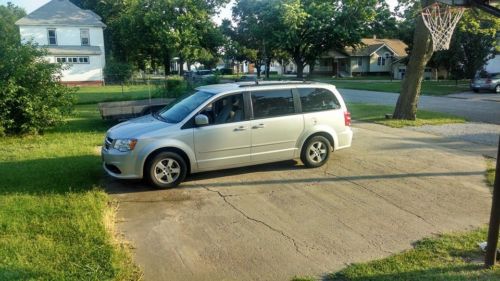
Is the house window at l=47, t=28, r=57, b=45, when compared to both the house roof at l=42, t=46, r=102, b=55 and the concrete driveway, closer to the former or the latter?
the house roof at l=42, t=46, r=102, b=55

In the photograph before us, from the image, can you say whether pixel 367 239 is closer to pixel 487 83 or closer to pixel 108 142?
pixel 108 142

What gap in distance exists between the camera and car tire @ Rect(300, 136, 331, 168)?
7977 mm

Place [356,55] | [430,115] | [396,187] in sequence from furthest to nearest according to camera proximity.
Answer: [356,55] < [430,115] < [396,187]

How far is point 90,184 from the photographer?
704 cm

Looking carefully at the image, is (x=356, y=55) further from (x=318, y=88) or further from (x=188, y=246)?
(x=188, y=246)

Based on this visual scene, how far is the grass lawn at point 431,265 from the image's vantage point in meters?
3.99

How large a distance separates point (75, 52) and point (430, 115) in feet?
112

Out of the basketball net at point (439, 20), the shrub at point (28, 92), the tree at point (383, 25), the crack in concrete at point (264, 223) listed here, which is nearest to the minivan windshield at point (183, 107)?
the crack in concrete at point (264, 223)

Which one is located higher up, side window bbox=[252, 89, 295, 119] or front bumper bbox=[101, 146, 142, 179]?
side window bbox=[252, 89, 295, 119]

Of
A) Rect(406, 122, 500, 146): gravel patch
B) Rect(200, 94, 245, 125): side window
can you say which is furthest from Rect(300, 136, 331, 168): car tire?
Rect(406, 122, 500, 146): gravel patch

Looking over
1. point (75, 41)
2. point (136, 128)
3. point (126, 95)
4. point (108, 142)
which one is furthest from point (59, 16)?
point (136, 128)

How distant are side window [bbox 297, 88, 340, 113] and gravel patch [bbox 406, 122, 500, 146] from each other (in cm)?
511

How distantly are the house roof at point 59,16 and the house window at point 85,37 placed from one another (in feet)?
2.01

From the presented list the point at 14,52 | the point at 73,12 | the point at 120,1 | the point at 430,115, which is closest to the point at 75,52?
the point at 73,12
